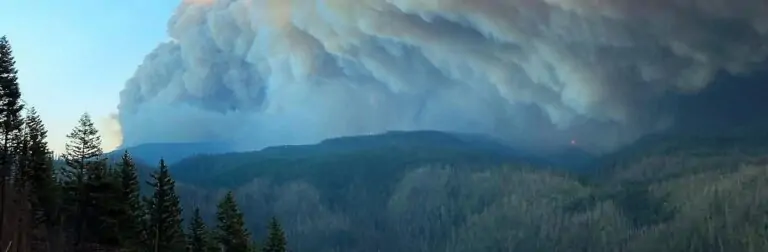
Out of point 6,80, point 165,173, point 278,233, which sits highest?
point 6,80

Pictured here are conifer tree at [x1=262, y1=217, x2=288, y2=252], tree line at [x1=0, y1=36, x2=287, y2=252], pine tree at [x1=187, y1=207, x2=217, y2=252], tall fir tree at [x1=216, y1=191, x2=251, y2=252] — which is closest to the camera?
tree line at [x1=0, y1=36, x2=287, y2=252]

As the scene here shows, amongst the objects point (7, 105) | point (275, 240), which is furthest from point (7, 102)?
point (275, 240)

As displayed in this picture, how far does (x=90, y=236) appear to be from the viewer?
6975cm

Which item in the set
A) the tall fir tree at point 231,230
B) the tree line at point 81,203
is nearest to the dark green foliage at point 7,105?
the tree line at point 81,203

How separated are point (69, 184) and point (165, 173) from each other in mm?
7939

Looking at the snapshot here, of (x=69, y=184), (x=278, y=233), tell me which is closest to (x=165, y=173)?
(x=69, y=184)

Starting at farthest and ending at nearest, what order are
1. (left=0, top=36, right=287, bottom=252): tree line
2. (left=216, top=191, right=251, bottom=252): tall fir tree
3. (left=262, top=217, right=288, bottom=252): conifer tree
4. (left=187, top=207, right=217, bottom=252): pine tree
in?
1. (left=262, top=217, right=288, bottom=252): conifer tree
2. (left=187, top=207, right=217, bottom=252): pine tree
3. (left=216, top=191, right=251, bottom=252): tall fir tree
4. (left=0, top=36, right=287, bottom=252): tree line

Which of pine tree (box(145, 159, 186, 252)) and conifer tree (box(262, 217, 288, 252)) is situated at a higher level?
pine tree (box(145, 159, 186, 252))

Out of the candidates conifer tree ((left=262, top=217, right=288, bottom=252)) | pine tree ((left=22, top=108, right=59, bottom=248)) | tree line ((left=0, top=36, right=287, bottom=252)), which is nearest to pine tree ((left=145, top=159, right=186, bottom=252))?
tree line ((left=0, top=36, right=287, bottom=252))

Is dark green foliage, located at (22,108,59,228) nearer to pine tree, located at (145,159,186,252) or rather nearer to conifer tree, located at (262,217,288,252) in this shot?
pine tree, located at (145,159,186,252)

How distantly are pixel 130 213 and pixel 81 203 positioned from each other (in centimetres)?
391

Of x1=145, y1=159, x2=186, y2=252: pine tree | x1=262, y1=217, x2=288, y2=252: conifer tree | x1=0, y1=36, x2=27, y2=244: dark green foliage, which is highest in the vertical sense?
x1=0, y1=36, x2=27, y2=244: dark green foliage

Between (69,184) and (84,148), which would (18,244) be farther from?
(84,148)

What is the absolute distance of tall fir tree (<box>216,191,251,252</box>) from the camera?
271 ft
